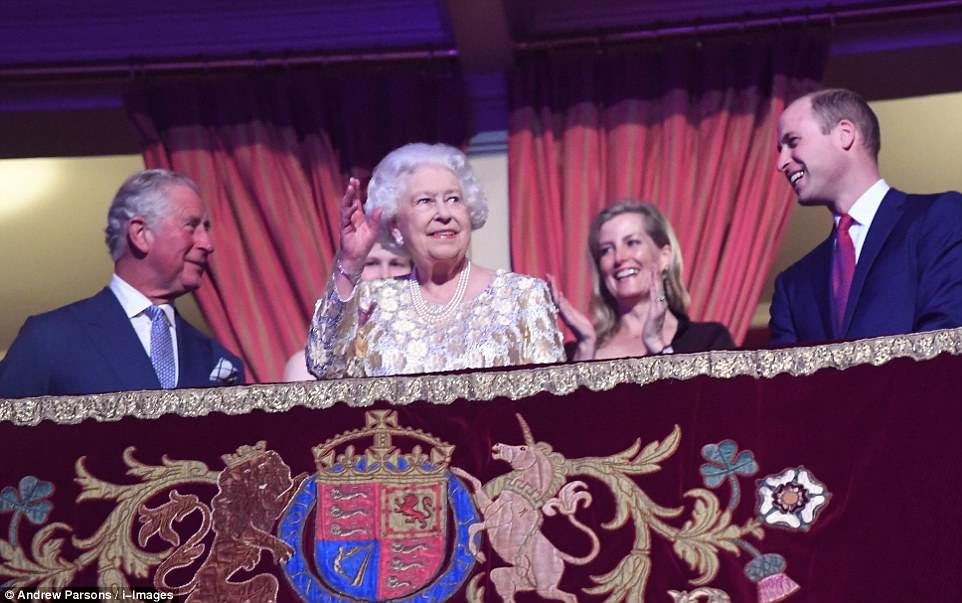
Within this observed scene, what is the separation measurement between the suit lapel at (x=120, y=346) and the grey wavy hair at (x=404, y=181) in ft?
2.23

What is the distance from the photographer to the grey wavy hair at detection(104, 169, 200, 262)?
4.04m

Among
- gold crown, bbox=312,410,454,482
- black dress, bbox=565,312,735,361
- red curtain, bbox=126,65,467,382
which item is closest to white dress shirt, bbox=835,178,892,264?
black dress, bbox=565,312,735,361

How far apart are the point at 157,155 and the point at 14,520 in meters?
2.45

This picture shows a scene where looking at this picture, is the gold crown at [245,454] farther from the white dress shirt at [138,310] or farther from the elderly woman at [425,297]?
the white dress shirt at [138,310]

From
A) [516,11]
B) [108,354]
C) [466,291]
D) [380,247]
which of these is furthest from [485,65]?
[108,354]

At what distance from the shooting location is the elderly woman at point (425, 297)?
3.55 m

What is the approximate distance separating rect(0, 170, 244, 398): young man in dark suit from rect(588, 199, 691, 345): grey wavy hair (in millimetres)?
1039

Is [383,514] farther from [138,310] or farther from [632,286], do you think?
[632,286]

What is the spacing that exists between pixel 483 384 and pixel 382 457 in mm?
244

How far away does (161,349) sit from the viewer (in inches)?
151

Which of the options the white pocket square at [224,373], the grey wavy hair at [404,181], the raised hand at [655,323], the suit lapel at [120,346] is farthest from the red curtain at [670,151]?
the suit lapel at [120,346]

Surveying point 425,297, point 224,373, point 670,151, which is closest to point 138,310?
point 224,373

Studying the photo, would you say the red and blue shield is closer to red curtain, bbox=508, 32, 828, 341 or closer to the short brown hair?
the short brown hair

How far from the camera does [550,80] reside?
17.2 feet
